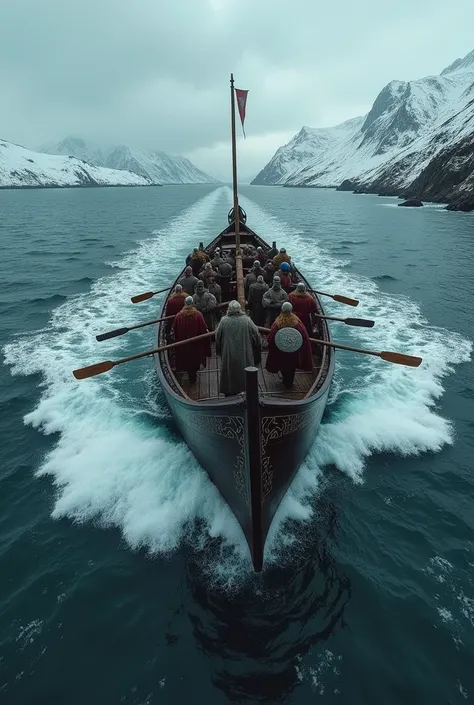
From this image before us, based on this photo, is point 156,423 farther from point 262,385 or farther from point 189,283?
point 189,283

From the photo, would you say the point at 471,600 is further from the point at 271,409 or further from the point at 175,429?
the point at 175,429

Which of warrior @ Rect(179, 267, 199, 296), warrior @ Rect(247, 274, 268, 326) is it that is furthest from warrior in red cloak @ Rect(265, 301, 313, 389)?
warrior @ Rect(179, 267, 199, 296)

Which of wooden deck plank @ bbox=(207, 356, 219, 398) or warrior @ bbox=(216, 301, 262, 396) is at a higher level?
warrior @ bbox=(216, 301, 262, 396)

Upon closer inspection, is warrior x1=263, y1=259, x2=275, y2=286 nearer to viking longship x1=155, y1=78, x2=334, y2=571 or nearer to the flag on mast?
viking longship x1=155, y1=78, x2=334, y2=571

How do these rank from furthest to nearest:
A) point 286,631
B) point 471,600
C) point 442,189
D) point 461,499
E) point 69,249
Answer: point 442,189 → point 69,249 → point 461,499 → point 471,600 → point 286,631

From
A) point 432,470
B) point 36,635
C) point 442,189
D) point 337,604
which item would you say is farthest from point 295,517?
point 442,189

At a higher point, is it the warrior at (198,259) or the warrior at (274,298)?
the warrior at (274,298)

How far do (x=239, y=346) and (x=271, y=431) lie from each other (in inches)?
71.0

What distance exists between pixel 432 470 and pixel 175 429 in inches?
252

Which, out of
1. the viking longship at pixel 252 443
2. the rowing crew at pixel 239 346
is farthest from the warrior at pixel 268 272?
the viking longship at pixel 252 443

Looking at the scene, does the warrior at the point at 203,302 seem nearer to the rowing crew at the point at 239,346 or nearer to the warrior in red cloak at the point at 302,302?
the rowing crew at the point at 239,346

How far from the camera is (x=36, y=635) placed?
226 inches

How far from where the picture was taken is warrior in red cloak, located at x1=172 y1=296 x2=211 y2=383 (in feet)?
29.0

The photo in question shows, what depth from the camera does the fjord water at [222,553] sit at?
17.4ft
